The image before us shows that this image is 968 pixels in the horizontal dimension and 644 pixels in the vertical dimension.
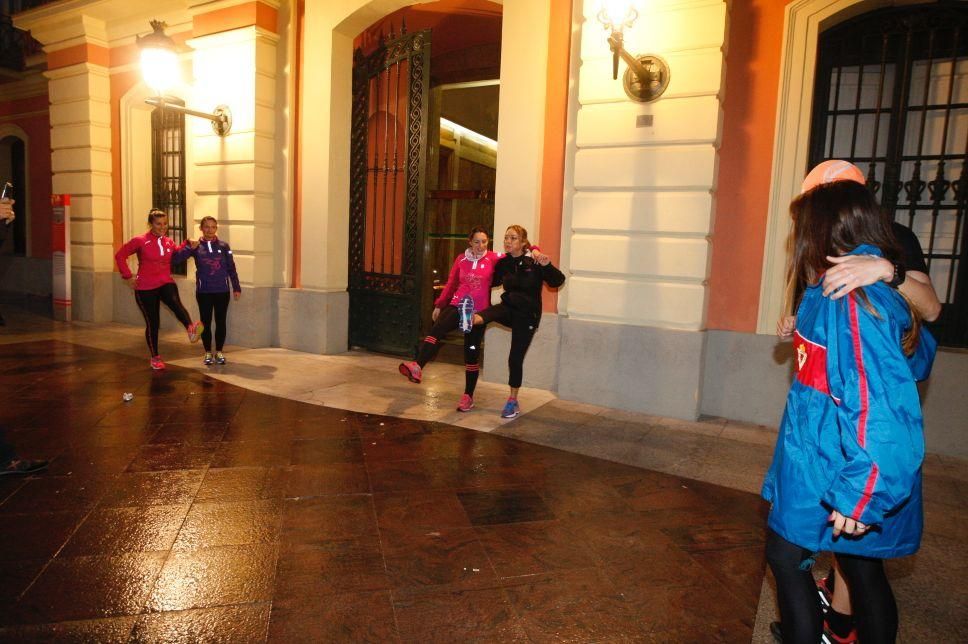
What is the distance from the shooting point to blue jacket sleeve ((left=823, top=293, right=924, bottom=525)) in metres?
1.68

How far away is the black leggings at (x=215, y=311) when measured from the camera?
294 inches

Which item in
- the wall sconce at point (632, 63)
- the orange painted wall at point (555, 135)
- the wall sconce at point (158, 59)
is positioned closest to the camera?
the wall sconce at point (632, 63)

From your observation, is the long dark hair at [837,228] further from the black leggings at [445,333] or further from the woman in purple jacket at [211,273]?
the woman in purple jacket at [211,273]

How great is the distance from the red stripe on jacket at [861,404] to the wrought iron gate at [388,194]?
6.84 meters

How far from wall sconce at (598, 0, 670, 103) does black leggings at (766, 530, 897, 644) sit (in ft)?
14.7

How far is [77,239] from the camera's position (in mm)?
11109

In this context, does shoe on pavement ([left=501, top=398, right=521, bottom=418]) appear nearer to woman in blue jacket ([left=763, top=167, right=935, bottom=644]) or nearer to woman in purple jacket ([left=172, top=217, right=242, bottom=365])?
woman in blue jacket ([left=763, top=167, right=935, bottom=644])

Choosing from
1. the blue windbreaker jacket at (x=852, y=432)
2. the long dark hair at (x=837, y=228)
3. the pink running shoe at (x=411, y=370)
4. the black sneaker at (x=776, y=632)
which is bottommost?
the black sneaker at (x=776, y=632)

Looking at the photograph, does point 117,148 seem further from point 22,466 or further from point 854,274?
point 854,274

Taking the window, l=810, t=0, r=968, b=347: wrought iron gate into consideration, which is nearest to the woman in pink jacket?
l=810, t=0, r=968, b=347: wrought iron gate

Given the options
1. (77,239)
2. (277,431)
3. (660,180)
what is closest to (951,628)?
(660,180)

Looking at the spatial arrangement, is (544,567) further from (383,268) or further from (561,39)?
(383,268)

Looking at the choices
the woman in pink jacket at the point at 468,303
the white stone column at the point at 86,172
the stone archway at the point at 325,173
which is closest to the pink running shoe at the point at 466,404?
the woman in pink jacket at the point at 468,303

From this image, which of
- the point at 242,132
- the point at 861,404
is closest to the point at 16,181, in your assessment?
the point at 242,132
